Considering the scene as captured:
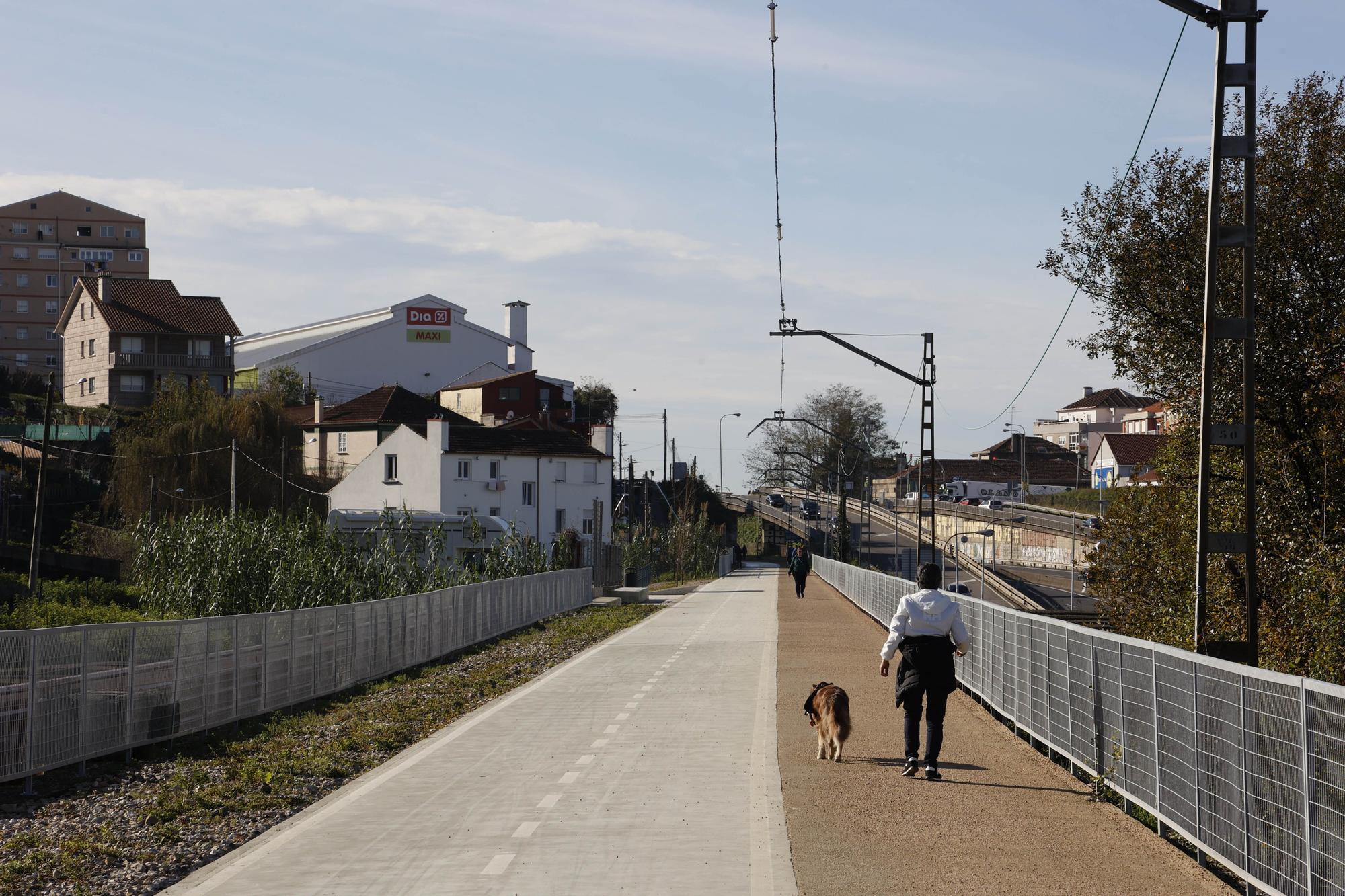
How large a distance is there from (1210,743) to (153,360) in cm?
8731

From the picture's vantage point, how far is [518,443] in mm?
81688

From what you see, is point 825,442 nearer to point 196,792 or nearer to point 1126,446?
point 1126,446

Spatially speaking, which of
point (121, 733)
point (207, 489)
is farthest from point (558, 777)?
point (207, 489)

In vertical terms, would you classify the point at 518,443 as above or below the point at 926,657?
above

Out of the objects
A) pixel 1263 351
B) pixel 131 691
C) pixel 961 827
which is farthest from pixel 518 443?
pixel 961 827

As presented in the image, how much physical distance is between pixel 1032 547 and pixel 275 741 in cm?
9379

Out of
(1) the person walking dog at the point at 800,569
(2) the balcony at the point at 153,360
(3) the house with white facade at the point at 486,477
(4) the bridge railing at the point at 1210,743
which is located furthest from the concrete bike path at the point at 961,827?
(2) the balcony at the point at 153,360

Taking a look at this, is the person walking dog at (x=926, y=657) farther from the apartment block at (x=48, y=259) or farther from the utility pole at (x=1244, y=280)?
the apartment block at (x=48, y=259)

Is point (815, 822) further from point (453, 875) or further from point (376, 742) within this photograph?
point (376, 742)

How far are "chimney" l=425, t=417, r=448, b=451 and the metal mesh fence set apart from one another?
5285 centimetres

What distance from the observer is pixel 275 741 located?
14312 mm

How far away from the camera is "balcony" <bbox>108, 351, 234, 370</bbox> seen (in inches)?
3442

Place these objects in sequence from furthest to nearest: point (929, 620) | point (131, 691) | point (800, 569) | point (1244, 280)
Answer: point (800, 569) < point (1244, 280) < point (131, 691) < point (929, 620)

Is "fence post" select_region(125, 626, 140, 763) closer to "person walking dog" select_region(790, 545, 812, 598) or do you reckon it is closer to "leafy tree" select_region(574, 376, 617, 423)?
"person walking dog" select_region(790, 545, 812, 598)
